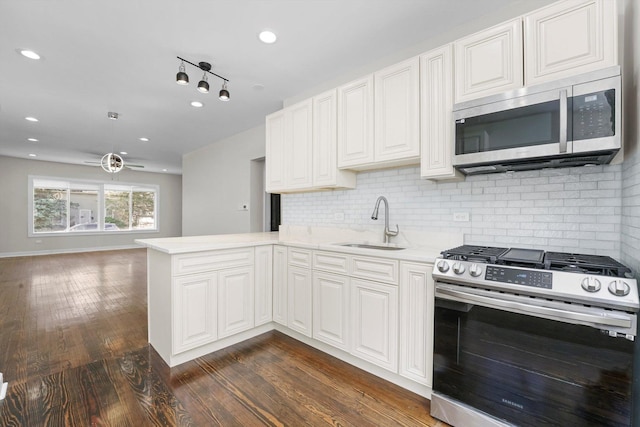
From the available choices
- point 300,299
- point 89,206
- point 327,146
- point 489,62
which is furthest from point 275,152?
point 89,206

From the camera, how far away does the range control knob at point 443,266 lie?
5.39 ft

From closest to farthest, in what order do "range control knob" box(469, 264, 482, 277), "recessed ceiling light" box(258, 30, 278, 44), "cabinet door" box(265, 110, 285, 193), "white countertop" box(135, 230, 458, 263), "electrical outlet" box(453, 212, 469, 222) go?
"range control knob" box(469, 264, 482, 277)
"white countertop" box(135, 230, 458, 263)
"electrical outlet" box(453, 212, 469, 222)
"recessed ceiling light" box(258, 30, 278, 44)
"cabinet door" box(265, 110, 285, 193)

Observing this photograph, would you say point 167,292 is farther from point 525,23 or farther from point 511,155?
point 525,23

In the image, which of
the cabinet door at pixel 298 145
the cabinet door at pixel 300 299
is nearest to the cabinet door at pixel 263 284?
the cabinet door at pixel 300 299

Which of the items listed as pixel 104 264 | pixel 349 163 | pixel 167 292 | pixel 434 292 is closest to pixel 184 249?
pixel 167 292

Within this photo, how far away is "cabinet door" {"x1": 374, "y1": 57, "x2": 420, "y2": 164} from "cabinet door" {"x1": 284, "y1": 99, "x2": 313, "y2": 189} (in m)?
0.80

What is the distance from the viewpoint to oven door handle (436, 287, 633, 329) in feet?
3.90

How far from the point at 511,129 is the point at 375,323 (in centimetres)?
154

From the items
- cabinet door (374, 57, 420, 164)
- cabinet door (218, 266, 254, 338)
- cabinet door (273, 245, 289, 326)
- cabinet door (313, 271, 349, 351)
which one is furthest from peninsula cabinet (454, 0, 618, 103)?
cabinet door (218, 266, 254, 338)

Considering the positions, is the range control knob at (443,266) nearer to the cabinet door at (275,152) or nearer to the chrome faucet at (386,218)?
the chrome faucet at (386,218)

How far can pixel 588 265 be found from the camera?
133 cm

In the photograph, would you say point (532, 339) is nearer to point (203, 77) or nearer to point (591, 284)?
point (591, 284)

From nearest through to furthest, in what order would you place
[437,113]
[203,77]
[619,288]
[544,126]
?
[619,288], [544,126], [437,113], [203,77]

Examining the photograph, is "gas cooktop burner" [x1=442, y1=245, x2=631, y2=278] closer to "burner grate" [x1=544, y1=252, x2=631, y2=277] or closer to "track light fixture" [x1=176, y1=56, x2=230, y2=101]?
"burner grate" [x1=544, y1=252, x2=631, y2=277]
